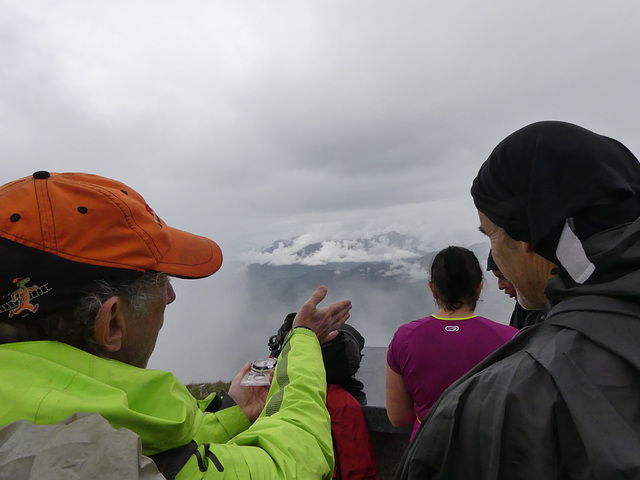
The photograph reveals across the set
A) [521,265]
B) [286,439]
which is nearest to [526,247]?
[521,265]

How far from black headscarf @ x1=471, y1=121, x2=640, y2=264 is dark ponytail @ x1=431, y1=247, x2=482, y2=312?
5.37 feet

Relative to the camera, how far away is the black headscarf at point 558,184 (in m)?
1.56

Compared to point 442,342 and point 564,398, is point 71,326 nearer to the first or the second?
point 564,398

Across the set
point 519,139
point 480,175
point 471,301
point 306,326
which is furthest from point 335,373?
point 519,139

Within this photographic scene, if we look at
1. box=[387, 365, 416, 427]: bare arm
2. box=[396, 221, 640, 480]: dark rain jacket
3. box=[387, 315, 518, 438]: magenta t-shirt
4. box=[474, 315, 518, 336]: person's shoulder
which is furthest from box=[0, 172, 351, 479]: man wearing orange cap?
box=[474, 315, 518, 336]: person's shoulder

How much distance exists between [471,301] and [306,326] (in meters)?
1.54

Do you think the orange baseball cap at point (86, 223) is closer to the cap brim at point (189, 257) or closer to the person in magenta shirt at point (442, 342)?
the cap brim at point (189, 257)

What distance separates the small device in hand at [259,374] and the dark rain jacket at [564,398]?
1260 millimetres

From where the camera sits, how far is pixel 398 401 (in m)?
3.49

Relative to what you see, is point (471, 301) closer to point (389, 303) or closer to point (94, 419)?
point (94, 419)

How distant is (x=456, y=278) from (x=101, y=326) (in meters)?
2.84

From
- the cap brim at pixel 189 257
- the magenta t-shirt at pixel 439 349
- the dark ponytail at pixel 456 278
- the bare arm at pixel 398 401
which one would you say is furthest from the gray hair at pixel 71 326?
the dark ponytail at pixel 456 278

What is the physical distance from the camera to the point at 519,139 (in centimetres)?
181

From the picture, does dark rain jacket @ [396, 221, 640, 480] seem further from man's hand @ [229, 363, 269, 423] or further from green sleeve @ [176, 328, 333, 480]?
man's hand @ [229, 363, 269, 423]
